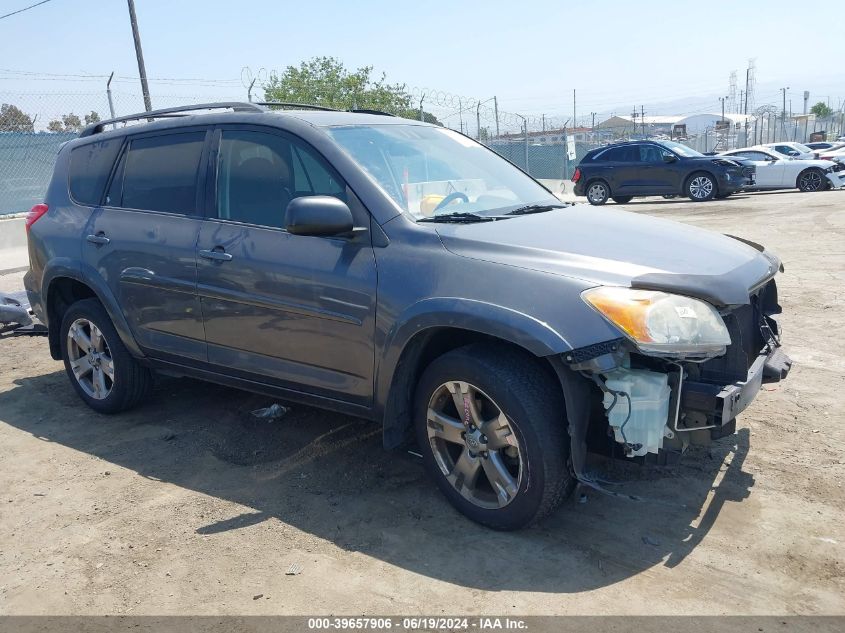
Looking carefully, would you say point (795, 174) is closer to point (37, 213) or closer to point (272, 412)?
point (272, 412)

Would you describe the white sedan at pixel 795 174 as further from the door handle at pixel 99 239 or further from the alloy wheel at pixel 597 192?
the door handle at pixel 99 239

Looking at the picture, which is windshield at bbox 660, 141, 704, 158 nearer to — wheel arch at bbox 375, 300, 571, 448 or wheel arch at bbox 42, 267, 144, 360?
wheel arch at bbox 42, 267, 144, 360

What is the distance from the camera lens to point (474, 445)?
3416 mm

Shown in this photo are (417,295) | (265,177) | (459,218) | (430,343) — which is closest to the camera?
(417,295)

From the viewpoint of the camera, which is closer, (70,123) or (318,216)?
(318,216)

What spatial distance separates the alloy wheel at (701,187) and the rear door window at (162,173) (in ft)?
56.5

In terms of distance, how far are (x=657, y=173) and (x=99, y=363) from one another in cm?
1707

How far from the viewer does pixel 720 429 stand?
317 centimetres

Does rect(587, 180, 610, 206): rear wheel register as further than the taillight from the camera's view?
Yes

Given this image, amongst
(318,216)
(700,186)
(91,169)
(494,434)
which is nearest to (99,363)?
(91,169)

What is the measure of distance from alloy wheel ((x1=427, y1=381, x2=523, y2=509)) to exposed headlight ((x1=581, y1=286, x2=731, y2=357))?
0.64 m

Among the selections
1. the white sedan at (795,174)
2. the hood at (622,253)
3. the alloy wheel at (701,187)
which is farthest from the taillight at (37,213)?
the white sedan at (795,174)

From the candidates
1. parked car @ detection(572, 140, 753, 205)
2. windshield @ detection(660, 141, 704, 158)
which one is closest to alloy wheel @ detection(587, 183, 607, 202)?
parked car @ detection(572, 140, 753, 205)

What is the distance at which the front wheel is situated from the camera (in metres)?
19.4
